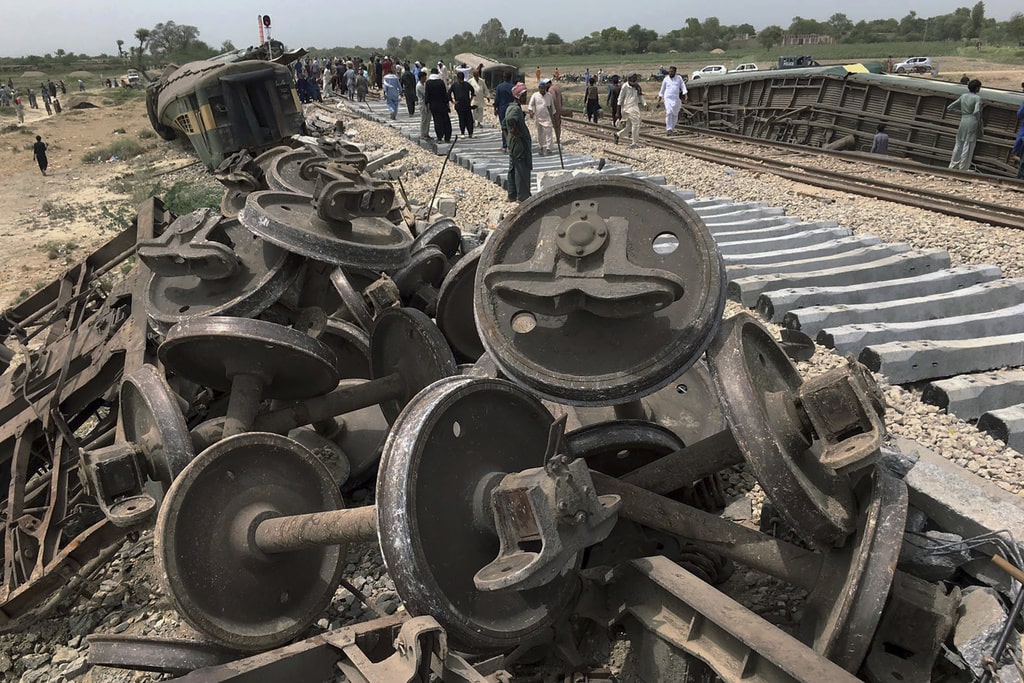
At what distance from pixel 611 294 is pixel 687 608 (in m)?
1.25

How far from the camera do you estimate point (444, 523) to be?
8.64 ft

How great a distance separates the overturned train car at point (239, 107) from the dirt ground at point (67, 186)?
2.48 meters

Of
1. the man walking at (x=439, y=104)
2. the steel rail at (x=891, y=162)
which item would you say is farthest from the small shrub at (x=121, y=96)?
the steel rail at (x=891, y=162)

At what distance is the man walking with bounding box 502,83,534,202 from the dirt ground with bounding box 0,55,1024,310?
25.3 ft

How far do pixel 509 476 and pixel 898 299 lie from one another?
475cm

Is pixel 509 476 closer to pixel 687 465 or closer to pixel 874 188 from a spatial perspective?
pixel 687 465

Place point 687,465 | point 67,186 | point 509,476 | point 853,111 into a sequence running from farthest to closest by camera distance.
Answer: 1. point 67,186
2. point 853,111
3. point 687,465
4. point 509,476

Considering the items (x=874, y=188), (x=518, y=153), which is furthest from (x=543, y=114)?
(x=874, y=188)

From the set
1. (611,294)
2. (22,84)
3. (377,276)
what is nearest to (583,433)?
(611,294)

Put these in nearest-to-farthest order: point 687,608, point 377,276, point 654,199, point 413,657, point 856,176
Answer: point 413,657
point 687,608
point 654,199
point 377,276
point 856,176

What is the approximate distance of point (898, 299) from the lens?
19.0 ft

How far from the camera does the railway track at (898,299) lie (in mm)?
4285

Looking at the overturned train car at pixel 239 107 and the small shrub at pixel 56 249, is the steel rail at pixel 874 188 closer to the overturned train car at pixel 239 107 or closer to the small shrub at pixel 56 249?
the overturned train car at pixel 239 107

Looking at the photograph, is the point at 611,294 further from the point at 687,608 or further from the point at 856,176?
the point at 856,176
